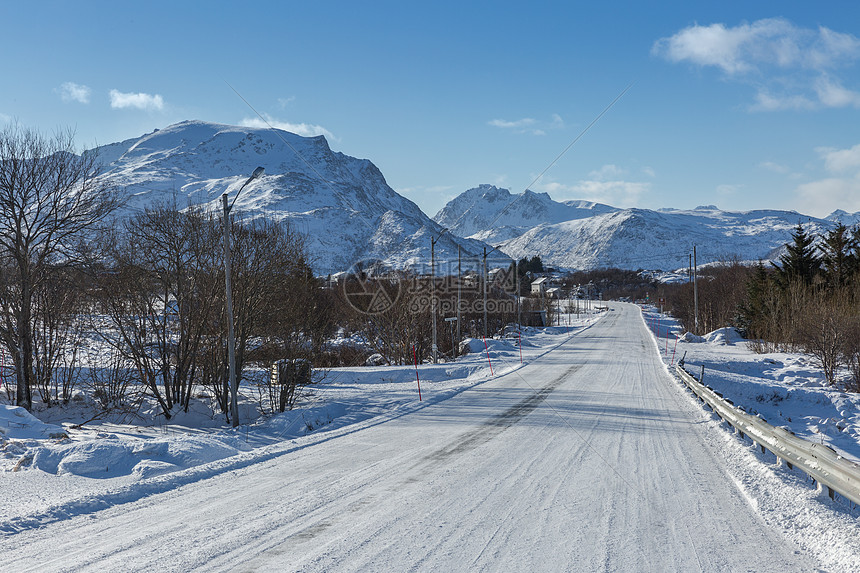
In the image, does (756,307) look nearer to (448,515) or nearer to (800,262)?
(800,262)

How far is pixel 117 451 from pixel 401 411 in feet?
23.6

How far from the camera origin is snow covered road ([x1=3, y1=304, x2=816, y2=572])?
5320 mm

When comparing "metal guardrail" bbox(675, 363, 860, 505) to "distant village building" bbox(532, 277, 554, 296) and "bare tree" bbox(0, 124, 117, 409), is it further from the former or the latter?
"distant village building" bbox(532, 277, 554, 296)

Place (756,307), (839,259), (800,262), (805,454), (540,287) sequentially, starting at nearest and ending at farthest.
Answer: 1. (805,454)
2. (839,259)
3. (800,262)
4. (756,307)
5. (540,287)

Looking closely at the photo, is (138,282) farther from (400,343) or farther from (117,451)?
(400,343)

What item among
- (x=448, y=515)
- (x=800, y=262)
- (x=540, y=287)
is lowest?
(x=448, y=515)

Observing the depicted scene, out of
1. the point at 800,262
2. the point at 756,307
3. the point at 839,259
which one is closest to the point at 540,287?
the point at 756,307

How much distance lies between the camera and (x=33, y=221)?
62.8ft

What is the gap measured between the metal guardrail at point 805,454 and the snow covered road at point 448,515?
2.86 ft

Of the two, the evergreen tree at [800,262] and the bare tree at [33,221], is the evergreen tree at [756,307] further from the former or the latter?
the bare tree at [33,221]

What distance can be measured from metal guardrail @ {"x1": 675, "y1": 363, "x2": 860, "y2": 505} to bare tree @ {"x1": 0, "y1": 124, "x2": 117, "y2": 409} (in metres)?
19.6

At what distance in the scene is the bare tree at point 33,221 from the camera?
18.6 m

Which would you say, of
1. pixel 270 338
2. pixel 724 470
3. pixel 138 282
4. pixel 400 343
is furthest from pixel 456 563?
pixel 400 343

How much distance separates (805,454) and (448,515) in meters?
4.86
